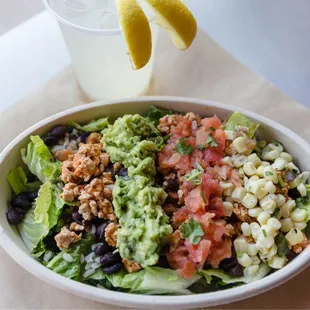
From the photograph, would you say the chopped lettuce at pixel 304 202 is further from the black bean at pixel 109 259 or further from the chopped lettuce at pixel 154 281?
the black bean at pixel 109 259

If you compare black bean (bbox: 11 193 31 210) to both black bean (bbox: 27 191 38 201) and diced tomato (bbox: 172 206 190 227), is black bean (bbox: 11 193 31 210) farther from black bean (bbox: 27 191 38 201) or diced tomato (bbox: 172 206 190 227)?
diced tomato (bbox: 172 206 190 227)

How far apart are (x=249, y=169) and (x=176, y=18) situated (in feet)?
1.22

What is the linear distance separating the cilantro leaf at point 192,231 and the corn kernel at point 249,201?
5.2 inches

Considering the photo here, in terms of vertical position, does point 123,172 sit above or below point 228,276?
above

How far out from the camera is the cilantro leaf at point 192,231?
44.7 inches

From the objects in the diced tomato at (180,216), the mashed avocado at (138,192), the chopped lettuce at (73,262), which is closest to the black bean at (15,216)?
the chopped lettuce at (73,262)

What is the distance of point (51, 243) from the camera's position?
48.7 inches

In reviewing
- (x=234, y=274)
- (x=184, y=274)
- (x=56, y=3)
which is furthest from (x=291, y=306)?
(x=56, y=3)

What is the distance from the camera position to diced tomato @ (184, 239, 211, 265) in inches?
44.4

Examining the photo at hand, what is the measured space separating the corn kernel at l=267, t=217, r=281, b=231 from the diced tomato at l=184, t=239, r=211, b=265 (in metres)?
0.14

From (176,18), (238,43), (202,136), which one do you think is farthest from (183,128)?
(238,43)

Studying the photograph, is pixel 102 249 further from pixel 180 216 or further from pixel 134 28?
pixel 134 28

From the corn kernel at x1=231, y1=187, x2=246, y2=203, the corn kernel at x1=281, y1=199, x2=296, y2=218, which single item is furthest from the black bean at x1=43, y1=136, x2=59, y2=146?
the corn kernel at x1=281, y1=199, x2=296, y2=218

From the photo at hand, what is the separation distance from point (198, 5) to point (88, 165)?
0.89 m
